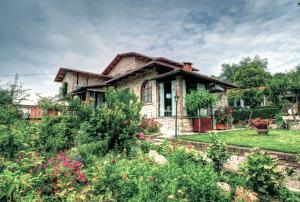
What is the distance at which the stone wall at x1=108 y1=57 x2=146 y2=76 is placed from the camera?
1634 cm

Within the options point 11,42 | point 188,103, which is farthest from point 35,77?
point 188,103

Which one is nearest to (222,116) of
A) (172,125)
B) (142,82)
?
(172,125)

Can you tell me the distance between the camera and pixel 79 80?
20.6 meters

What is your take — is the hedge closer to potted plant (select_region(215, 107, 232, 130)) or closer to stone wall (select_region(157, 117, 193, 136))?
potted plant (select_region(215, 107, 232, 130))

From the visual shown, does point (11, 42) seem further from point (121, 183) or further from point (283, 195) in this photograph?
point (283, 195)

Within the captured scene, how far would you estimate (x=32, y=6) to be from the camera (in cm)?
596

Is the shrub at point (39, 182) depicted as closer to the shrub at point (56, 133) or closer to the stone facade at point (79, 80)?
the shrub at point (56, 133)

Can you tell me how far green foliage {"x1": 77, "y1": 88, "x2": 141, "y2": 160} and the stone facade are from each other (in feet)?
48.1

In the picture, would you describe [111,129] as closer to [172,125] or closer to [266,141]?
[266,141]

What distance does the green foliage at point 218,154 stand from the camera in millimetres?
3485

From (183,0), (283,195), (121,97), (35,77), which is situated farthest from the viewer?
(35,77)

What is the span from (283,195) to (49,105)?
7.61 metres

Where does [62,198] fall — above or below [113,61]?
below

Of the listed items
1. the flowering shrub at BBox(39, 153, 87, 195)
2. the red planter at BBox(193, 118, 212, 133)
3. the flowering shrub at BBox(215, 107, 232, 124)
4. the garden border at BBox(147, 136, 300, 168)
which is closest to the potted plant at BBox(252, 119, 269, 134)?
the red planter at BBox(193, 118, 212, 133)
